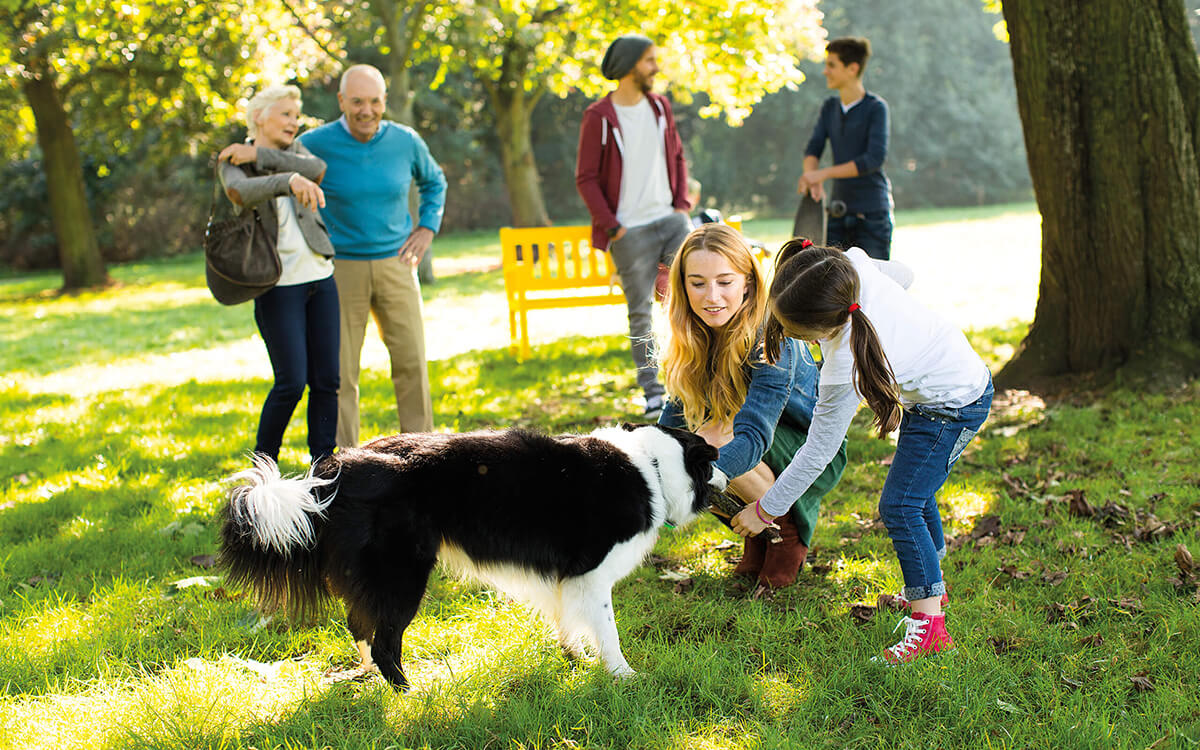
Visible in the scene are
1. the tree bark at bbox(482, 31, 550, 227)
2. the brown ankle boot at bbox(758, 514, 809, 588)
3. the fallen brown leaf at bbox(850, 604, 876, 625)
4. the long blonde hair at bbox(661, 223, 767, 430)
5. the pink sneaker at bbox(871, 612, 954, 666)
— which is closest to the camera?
the pink sneaker at bbox(871, 612, 954, 666)

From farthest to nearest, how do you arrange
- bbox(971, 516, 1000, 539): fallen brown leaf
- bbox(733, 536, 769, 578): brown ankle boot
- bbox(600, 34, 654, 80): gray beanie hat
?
bbox(600, 34, 654, 80): gray beanie hat < bbox(971, 516, 1000, 539): fallen brown leaf < bbox(733, 536, 769, 578): brown ankle boot

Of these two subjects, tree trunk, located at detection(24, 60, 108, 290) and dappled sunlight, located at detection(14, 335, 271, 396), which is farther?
tree trunk, located at detection(24, 60, 108, 290)

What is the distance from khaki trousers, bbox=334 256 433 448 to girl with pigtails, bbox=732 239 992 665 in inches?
117

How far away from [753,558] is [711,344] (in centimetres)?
99

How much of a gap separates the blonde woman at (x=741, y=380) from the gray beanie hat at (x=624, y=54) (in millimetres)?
2923

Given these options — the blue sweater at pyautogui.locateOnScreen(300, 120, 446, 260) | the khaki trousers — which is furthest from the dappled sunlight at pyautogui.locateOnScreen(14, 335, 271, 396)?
the blue sweater at pyautogui.locateOnScreen(300, 120, 446, 260)

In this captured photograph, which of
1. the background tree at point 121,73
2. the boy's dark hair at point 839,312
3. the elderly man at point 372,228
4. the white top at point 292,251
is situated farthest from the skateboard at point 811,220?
the background tree at point 121,73

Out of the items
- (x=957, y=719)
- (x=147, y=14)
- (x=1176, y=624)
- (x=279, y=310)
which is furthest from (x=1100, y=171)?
(x=147, y=14)

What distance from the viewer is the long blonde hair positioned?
3.61 metres

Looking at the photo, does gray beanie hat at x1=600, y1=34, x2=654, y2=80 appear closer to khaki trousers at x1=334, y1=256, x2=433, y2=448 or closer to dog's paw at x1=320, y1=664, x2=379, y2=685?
khaki trousers at x1=334, y1=256, x2=433, y2=448

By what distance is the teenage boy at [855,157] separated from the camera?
21.4ft

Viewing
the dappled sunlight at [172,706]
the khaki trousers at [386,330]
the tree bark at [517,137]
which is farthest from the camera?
the tree bark at [517,137]

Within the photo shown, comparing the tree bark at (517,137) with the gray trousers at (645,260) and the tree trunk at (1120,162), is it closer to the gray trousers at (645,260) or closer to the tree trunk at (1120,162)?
the gray trousers at (645,260)

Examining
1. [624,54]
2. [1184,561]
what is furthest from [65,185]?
[1184,561]
